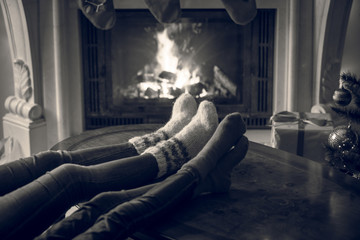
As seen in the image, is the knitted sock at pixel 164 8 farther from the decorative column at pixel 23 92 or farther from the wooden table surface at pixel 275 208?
the decorative column at pixel 23 92

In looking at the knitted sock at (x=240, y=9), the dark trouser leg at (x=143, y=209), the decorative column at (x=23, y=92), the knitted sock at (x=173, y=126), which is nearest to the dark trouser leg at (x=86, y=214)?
the dark trouser leg at (x=143, y=209)

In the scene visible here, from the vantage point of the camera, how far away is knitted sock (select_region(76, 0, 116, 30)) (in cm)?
210

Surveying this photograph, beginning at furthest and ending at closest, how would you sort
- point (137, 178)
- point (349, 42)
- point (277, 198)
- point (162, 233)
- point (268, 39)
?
point (268, 39), point (349, 42), point (137, 178), point (277, 198), point (162, 233)

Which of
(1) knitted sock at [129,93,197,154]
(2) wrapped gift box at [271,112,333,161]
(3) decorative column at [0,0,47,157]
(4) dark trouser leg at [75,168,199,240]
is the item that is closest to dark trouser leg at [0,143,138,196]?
(1) knitted sock at [129,93,197,154]

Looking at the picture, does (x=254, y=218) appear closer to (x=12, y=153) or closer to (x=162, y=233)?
(x=162, y=233)

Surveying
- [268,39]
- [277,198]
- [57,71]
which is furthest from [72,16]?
[277,198]

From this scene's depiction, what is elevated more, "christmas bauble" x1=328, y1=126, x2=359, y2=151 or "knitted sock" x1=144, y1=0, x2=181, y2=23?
"knitted sock" x1=144, y1=0, x2=181, y2=23

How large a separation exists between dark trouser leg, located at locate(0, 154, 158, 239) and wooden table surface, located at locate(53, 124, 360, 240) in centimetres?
22

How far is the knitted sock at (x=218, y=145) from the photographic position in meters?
1.12

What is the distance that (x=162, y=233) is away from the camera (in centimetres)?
89

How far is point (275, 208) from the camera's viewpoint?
3.34 feet

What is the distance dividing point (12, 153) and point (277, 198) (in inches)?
94.3

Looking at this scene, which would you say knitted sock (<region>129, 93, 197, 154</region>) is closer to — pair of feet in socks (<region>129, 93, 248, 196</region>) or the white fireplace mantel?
pair of feet in socks (<region>129, 93, 248, 196</region>)

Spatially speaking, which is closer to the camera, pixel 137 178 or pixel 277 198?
pixel 277 198
